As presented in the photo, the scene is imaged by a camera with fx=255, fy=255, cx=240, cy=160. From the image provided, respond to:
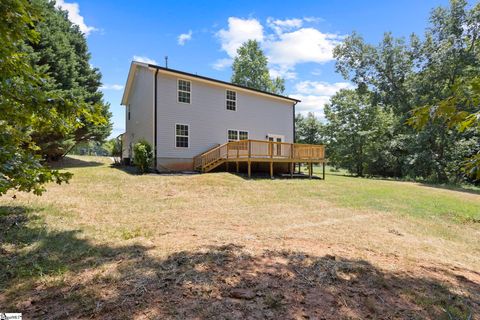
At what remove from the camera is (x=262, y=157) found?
1360cm

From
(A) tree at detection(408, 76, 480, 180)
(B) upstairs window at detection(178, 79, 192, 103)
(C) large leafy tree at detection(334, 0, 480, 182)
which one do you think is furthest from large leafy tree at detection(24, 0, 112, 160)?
(C) large leafy tree at detection(334, 0, 480, 182)

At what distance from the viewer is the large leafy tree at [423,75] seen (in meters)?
19.5

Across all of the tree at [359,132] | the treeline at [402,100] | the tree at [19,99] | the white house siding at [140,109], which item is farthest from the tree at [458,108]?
the tree at [359,132]

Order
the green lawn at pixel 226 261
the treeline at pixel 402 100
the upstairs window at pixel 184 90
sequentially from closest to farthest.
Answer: the green lawn at pixel 226 261 → the upstairs window at pixel 184 90 → the treeline at pixel 402 100

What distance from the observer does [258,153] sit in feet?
44.5

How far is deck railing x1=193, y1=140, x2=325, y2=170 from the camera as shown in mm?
13300

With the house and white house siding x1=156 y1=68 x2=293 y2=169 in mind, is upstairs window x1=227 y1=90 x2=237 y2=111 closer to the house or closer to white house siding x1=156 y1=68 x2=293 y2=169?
the house

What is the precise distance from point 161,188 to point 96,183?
2.51m

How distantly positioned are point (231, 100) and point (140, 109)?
5959 millimetres

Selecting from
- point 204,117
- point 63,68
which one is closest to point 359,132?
point 204,117

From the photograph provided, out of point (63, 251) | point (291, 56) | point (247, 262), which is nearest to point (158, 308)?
point (247, 262)

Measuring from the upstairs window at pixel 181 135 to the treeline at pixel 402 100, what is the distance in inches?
586

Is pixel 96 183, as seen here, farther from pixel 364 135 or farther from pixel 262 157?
pixel 364 135

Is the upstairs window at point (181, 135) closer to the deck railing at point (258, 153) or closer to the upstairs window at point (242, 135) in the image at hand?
the deck railing at point (258, 153)
